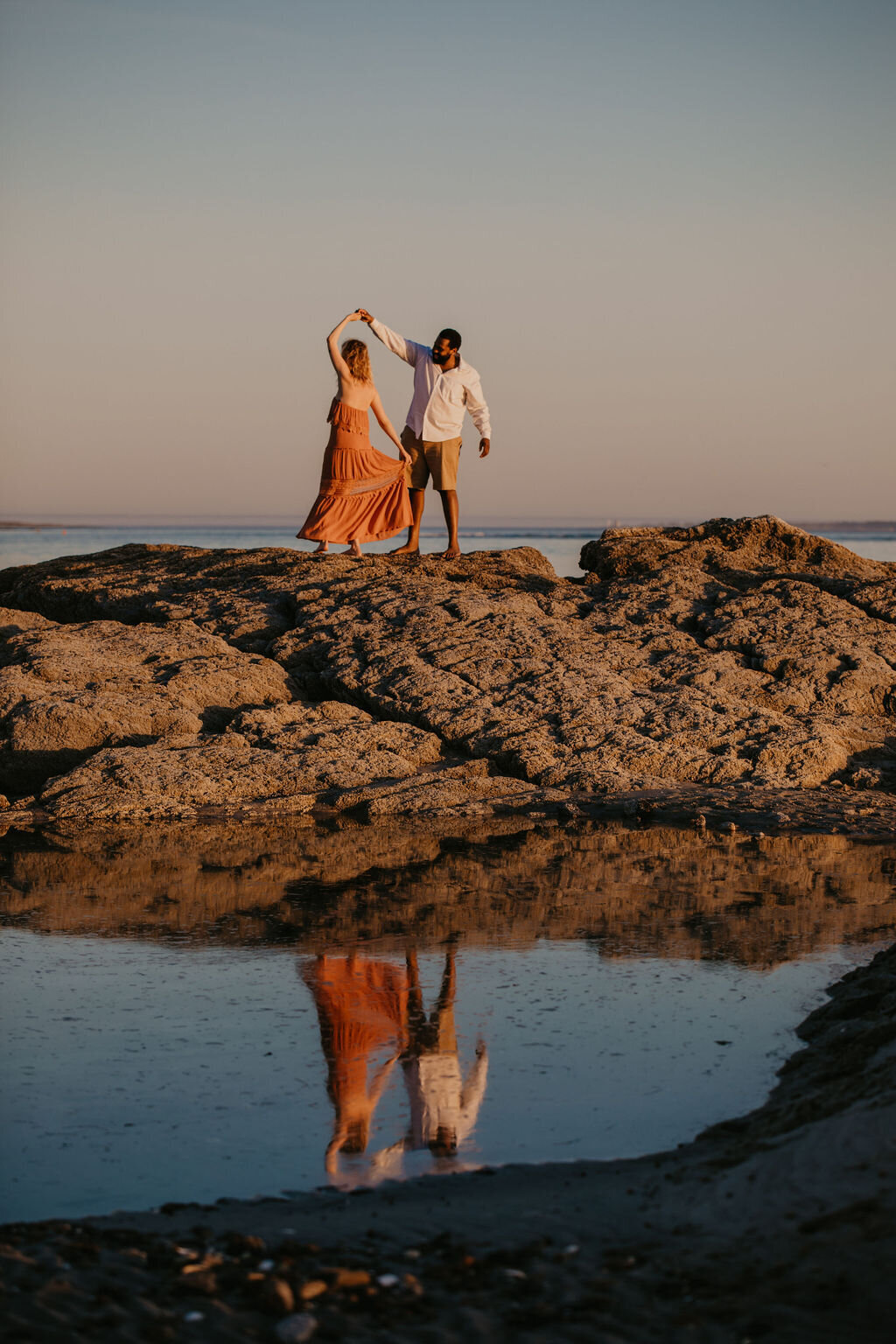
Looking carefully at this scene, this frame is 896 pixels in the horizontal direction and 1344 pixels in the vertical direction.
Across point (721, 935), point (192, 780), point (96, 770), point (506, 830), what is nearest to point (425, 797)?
point (506, 830)

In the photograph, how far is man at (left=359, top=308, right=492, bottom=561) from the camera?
11.0 m

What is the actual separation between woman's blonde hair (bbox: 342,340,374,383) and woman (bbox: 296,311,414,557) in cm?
2

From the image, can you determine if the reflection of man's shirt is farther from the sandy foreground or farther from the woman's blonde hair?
the woman's blonde hair

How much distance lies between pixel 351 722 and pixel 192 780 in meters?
1.28

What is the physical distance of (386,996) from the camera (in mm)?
4410

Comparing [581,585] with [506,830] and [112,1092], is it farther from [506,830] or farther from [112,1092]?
[112,1092]

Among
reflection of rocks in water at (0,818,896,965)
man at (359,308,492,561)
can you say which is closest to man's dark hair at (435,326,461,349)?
man at (359,308,492,561)

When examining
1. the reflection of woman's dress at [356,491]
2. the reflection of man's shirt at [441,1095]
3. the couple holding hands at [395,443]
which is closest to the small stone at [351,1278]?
the reflection of man's shirt at [441,1095]

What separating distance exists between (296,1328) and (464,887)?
140 inches

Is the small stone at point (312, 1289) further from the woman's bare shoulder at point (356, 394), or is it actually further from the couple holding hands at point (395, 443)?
the woman's bare shoulder at point (356, 394)

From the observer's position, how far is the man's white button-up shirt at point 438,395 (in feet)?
36.2

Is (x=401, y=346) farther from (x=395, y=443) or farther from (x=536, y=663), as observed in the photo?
(x=536, y=663)

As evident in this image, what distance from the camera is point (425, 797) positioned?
24.7 ft

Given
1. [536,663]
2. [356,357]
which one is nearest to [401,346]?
[356,357]
